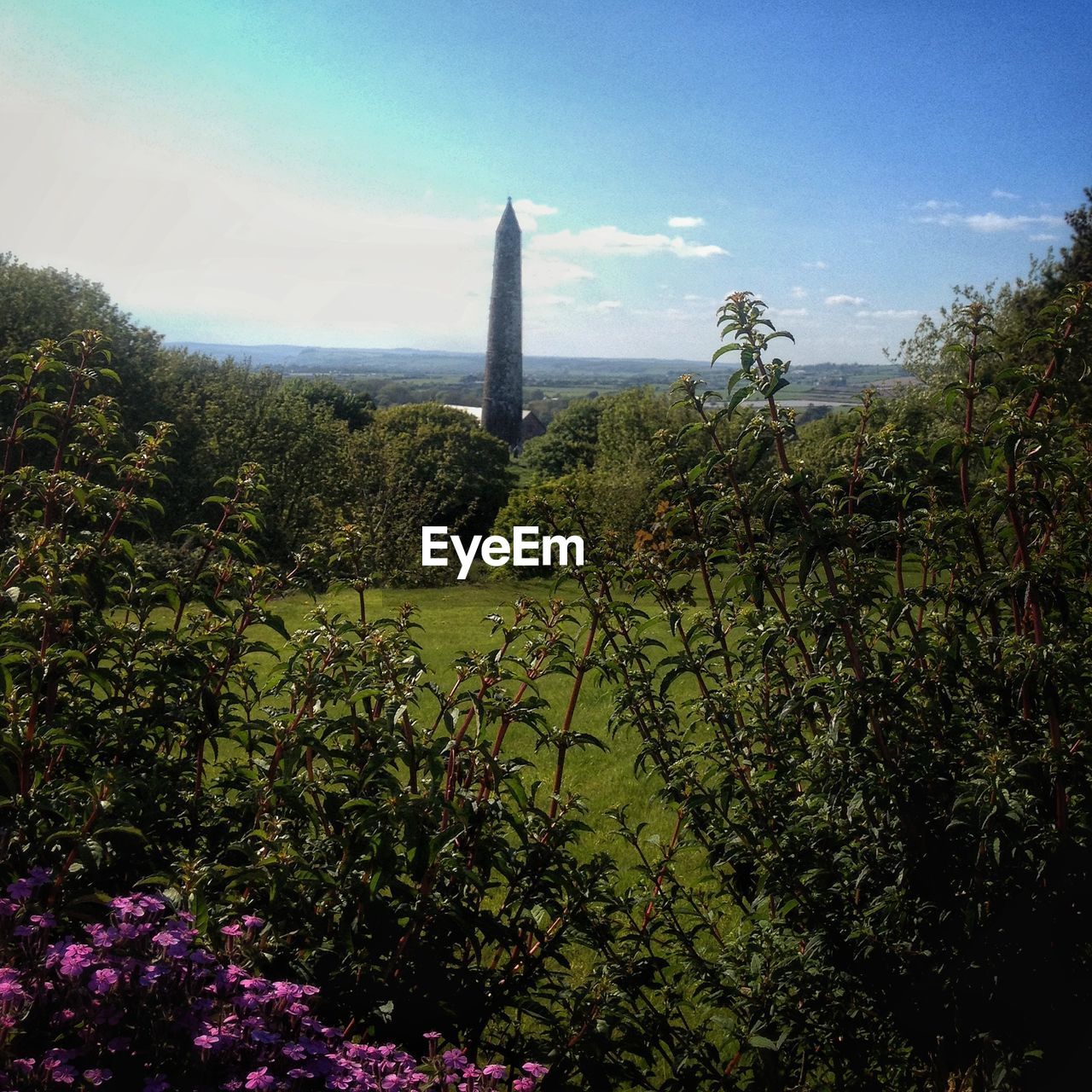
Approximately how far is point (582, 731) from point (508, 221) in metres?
70.0

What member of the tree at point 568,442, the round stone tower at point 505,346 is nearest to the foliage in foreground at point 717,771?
the tree at point 568,442

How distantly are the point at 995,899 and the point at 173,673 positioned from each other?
2565mm

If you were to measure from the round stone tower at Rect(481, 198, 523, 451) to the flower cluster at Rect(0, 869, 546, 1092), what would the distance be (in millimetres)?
70875

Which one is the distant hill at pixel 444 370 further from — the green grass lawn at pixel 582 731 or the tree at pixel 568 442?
the green grass lawn at pixel 582 731

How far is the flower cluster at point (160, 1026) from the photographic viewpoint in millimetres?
1896

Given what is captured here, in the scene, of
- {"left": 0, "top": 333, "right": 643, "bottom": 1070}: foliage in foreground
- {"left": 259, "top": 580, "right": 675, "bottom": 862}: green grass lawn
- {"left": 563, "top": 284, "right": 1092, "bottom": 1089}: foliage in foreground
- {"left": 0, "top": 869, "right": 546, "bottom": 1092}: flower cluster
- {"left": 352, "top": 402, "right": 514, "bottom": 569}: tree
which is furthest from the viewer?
{"left": 352, "top": 402, "right": 514, "bottom": 569}: tree

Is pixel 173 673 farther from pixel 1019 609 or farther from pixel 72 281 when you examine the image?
pixel 72 281

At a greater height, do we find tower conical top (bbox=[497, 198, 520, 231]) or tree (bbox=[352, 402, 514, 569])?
tower conical top (bbox=[497, 198, 520, 231])

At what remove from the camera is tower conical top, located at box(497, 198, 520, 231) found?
231ft

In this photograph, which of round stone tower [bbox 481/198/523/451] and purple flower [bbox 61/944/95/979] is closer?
purple flower [bbox 61/944/95/979]

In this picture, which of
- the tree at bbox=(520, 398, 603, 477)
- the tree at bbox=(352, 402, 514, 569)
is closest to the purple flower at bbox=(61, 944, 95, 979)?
the tree at bbox=(352, 402, 514, 569)

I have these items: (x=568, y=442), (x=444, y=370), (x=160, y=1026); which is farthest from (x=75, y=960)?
(x=444, y=370)

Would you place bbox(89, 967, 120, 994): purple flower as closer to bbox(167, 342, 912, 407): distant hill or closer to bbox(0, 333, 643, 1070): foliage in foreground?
bbox(0, 333, 643, 1070): foliage in foreground

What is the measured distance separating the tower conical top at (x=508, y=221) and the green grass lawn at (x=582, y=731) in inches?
2247
